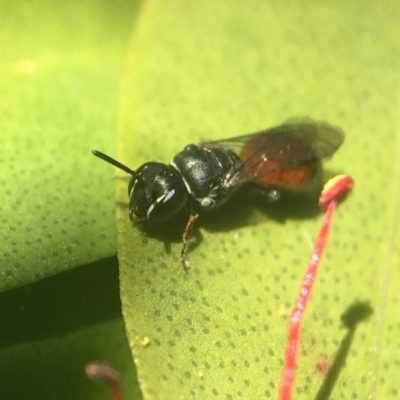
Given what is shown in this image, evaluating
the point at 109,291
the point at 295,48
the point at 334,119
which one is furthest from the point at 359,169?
the point at 109,291

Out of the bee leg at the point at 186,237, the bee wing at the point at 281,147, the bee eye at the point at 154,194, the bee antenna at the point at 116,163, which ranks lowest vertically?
the bee leg at the point at 186,237

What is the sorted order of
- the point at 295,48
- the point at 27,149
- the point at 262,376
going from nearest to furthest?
1. the point at 262,376
2. the point at 27,149
3. the point at 295,48

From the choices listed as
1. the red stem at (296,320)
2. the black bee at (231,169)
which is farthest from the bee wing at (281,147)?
the red stem at (296,320)

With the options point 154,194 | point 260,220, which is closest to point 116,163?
point 154,194

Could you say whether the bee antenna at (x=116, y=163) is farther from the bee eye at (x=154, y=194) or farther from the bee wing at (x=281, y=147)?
the bee wing at (x=281, y=147)

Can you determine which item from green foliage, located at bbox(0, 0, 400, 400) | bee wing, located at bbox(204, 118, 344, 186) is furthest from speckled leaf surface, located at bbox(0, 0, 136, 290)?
bee wing, located at bbox(204, 118, 344, 186)

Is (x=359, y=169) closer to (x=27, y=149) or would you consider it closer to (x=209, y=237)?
(x=209, y=237)
